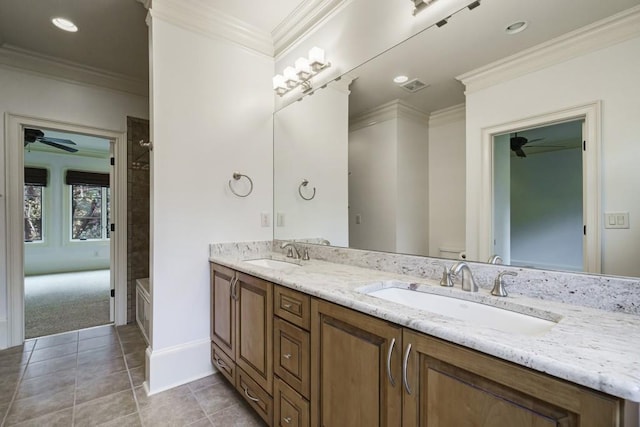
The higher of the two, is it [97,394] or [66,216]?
[66,216]

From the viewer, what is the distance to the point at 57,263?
6.03 metres

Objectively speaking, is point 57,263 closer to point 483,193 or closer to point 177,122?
point 177,122

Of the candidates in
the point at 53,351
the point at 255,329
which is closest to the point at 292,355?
the point at 255,329

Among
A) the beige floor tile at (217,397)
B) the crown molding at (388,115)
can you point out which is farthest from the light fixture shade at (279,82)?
the beige floor tile at (217,397)

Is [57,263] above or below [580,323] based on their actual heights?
below

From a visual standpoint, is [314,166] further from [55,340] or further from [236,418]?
[55,340]

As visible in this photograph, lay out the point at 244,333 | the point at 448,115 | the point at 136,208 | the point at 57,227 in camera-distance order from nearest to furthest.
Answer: the point at 448,115
the point at 244,333
the point at 136,208
the point at 57,227

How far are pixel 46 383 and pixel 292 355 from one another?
197 cm

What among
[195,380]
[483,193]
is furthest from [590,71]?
[195,380]

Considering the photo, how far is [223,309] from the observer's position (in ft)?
6.50

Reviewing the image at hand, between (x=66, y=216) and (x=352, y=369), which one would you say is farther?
(x=66, y=216)

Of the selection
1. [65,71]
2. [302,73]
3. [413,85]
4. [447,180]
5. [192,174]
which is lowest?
[447,180]

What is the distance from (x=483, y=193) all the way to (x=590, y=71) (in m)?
0.55

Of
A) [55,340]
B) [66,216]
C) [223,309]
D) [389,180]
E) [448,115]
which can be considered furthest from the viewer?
[66,216]
